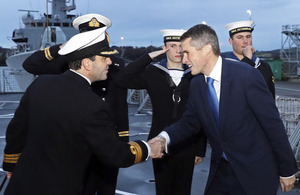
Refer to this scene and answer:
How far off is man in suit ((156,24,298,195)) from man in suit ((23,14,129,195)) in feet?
4.26

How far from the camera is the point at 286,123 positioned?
6762 mm

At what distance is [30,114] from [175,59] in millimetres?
2024

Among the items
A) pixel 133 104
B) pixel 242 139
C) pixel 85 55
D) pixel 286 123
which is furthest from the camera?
pixel 133 104

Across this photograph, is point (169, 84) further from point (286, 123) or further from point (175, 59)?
point (286, 123)

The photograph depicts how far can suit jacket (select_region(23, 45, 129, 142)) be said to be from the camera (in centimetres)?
377

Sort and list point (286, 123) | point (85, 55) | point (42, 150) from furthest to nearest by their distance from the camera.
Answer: point (286, 123) < point (85, 55) < point (42, 150)

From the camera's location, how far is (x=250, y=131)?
283 centimetres

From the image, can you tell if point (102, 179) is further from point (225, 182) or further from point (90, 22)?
point (90, 22)

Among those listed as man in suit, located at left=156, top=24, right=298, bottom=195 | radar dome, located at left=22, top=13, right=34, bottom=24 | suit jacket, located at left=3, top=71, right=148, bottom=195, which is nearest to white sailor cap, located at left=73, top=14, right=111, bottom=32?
man in suit, located at left=156, top=24, right=298, bottom=195

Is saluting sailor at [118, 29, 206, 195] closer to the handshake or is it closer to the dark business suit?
the dark business suit

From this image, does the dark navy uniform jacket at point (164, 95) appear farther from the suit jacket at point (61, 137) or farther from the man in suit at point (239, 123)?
the suit jacket at point (61, 137)

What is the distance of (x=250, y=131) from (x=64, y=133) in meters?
1.57

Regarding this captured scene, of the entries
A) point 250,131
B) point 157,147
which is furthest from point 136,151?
point 250,131

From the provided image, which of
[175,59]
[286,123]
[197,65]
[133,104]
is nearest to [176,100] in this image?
[175,59]
